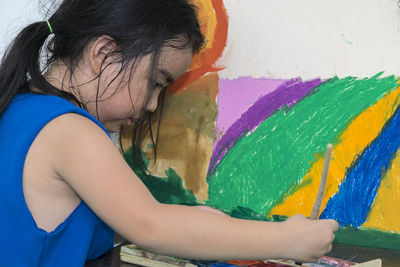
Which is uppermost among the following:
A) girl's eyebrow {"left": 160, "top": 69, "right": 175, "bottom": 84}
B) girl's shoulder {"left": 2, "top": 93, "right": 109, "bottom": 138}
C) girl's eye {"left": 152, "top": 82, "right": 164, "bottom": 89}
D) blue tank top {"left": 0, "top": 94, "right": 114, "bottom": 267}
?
girl's eyebrow {"left": 160, "top": 69, "right": 175, "bottom": 84}

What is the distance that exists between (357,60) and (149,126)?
0.47 metres

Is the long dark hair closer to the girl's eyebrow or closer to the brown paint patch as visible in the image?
the girl's eyebrow

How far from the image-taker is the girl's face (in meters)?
0.77

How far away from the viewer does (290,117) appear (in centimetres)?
89

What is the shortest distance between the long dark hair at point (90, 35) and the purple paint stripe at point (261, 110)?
0.21 meters

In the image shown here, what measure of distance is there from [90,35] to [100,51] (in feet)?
0.11

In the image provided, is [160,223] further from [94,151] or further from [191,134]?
[191,134]

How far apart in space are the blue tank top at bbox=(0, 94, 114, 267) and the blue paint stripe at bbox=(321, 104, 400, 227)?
47 cm

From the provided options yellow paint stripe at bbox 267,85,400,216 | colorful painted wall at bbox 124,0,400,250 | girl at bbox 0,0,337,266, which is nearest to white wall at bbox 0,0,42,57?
girl at bbox 0,0,337,266

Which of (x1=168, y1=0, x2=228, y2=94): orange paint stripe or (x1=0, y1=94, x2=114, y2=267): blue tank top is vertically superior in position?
(x1=168, y1=0, x2=228, y2=94): orange paint stripe

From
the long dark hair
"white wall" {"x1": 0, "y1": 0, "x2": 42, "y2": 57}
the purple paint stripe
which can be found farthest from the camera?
"white wall" {"x1": 0, "y1": 0, "x2": 42, "y2": 57}

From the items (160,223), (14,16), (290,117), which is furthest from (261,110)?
(14,16)

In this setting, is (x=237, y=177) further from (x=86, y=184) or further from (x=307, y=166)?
(x=86, y=184)

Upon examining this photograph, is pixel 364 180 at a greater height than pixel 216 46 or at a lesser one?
lesser
